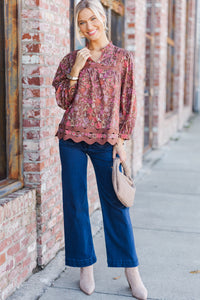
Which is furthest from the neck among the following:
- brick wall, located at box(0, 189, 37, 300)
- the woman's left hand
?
brick wall, located at box(0, 189, 37, 300)

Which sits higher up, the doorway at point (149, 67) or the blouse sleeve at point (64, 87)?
the doorway at point (149, 67)

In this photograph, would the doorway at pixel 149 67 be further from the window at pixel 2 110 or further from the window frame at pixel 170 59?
the window at pixel 2 110

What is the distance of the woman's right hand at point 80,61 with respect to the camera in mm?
2867

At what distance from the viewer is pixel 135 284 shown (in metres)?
3.09

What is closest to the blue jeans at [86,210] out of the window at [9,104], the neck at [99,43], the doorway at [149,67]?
the window at [9,104]

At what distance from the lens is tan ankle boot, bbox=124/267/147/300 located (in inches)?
121

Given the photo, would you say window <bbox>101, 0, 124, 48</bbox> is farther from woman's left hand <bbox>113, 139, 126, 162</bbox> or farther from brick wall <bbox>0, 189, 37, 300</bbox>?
brick wall <bbox>0, 189, 37, 300</bbox>

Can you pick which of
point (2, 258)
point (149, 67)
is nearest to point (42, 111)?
point (2, 258)

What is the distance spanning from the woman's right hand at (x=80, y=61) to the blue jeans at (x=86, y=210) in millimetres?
449

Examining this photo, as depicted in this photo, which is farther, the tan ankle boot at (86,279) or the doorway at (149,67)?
the doorway at (149,67)

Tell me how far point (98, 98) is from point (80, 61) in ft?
0.85

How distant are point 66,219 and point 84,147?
53 centimetres

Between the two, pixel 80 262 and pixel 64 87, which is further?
pixel 80 262

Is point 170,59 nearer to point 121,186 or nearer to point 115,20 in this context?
point 115,20
